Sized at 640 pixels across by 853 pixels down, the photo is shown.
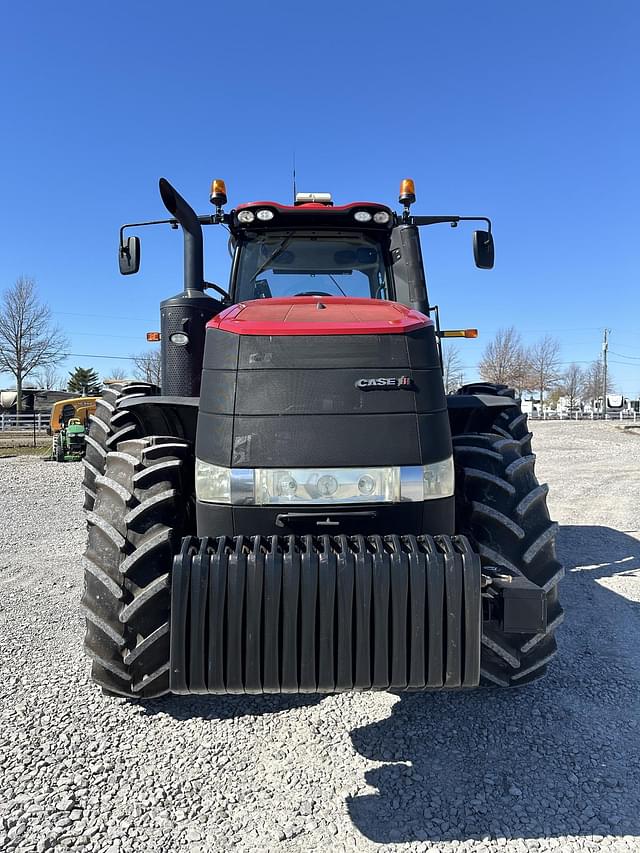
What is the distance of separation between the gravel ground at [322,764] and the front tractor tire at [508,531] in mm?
398

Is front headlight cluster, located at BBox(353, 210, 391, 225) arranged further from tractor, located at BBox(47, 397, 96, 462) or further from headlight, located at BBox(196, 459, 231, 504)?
tractor, located at BBox(47, 397, 96, 462)

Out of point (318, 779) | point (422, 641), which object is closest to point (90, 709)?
point (318, 779)

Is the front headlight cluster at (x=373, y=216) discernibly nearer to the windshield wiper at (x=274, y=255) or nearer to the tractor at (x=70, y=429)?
the windshield wiper at (x=274, y=255)

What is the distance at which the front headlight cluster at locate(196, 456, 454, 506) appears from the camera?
92.4 inches

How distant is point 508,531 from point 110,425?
227cm

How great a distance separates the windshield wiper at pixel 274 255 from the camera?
390cm

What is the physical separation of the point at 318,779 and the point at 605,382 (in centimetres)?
6294

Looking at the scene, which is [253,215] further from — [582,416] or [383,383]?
[582,416]

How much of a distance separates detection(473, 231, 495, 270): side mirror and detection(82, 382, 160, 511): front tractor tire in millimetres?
2505

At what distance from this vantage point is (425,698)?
9.85ft

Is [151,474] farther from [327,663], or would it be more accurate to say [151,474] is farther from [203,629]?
[327,663]

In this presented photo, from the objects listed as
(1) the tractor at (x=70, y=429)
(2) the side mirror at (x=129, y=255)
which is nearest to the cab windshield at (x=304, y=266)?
(2) the side mirror at (x=129, y=255)

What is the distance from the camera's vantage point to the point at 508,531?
2656 mm

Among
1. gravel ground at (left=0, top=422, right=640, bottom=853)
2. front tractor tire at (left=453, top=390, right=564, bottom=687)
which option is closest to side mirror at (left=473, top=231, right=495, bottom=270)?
front tractor tire at (left=453, top=390, right=564, bottom=687)
